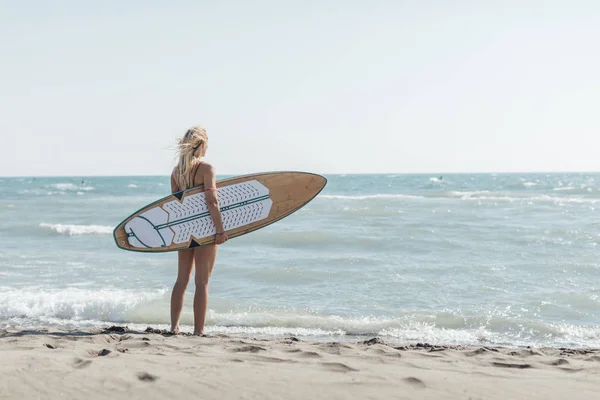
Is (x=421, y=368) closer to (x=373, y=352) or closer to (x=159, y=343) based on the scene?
(x=373, y=352)

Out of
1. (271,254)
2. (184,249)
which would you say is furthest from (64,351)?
(271,254)

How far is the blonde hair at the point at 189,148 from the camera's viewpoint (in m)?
4.27

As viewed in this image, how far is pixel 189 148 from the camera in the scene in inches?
168

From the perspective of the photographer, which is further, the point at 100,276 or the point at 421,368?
the point at 100,276

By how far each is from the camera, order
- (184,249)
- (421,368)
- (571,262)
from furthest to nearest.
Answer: (571,262)
(184,249)
(421,368)

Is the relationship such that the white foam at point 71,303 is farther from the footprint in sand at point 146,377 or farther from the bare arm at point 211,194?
the footprint in sand at point 146,377

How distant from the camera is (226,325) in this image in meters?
5.66

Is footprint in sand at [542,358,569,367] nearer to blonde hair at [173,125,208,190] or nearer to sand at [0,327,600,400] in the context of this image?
sand at [0,327,600,400]

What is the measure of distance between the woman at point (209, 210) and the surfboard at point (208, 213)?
0.07m

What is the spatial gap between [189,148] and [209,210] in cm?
49

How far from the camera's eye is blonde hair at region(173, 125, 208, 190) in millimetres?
4270

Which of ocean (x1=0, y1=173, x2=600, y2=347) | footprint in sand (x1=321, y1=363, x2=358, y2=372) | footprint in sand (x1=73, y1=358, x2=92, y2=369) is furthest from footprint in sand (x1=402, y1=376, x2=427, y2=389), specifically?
ocean (x1=0, y1=173, x2=600, y2=347)

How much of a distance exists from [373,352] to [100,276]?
528 cm

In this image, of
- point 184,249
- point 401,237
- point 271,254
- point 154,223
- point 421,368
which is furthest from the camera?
point 401,237
